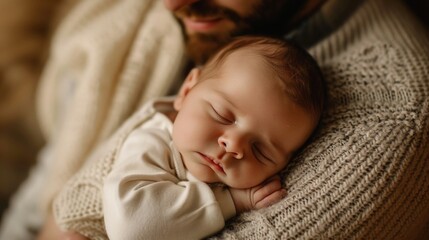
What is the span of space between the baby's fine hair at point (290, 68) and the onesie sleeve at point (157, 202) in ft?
0.68

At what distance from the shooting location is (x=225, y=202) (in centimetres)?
90

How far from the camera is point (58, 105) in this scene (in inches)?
61.2

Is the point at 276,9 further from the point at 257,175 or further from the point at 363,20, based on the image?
the point at 257,175

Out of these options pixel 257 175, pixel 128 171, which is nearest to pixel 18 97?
pixel 128 171

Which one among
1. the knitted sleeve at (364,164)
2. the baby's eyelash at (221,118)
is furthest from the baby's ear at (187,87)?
the knitted sleeve at (364,164)

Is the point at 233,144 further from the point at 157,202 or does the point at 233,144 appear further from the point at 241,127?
the point at 157,202

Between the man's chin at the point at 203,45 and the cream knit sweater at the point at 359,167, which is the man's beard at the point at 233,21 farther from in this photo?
the cream knit sweater at the point at 359,167

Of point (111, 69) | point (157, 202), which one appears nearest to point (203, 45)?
point (111, 69)

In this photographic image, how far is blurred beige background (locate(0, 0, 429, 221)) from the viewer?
165 centimetres

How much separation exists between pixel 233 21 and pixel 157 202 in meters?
0.53

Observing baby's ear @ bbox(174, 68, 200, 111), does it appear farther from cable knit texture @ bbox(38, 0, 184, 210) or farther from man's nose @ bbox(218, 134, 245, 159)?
cable knit texture @ bbox(38, 0, 184, 210)

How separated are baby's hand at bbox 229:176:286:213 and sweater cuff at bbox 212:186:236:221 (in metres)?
0.01

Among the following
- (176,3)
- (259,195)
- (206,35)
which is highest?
(176,3)

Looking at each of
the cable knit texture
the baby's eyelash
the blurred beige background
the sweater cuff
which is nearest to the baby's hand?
the sweater cuff
